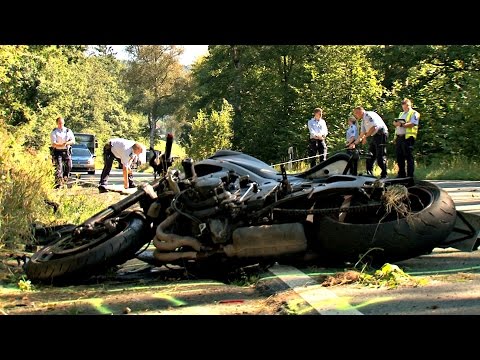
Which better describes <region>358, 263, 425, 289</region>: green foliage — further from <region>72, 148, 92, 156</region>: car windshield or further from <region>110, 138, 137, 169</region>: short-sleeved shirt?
<region>72, 148, 92, 156</region>: car windshield

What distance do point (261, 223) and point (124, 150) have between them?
26.9 feet

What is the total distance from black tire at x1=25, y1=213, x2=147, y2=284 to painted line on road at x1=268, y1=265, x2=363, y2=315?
1371 millimetres

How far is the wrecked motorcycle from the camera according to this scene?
219 inches

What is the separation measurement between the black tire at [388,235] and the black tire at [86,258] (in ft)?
5.84

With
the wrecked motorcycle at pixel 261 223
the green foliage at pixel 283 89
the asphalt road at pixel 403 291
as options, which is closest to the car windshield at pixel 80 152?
the green foliage at pixel 283 89

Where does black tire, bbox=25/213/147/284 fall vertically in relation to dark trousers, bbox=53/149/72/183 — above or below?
below

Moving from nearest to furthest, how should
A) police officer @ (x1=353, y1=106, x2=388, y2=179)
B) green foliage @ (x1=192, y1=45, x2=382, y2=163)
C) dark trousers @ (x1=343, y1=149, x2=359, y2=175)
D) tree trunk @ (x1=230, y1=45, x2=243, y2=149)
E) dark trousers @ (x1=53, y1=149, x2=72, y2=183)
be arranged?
dark trousers @ (x1=343, y1=149, x2=359, y2=175)
police officer @ (x1=353, y1=106, x2=388, y2=179)
dark trousers @ (x1=53, y1=149, x2=72, y2=183)
green foliage @ (x1=192, y1=45, x2=382, y2=163)
tree trunk @ (x1=230, y1=45, x2=243, y2=149)

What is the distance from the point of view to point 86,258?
6176mm

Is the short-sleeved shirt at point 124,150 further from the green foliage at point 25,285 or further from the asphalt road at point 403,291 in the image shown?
the asphalt road at point 403,291

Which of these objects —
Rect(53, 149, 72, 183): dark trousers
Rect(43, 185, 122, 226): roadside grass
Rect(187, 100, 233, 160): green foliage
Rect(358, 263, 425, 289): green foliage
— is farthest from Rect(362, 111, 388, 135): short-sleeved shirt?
Rect(187, 100, 233, 160): green foliage

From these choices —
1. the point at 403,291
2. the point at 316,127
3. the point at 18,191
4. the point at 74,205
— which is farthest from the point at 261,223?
the point at 316,127

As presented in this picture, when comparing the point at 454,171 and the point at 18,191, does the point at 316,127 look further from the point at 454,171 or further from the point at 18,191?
the point at 18,191

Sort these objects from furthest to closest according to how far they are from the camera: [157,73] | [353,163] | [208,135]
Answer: [157,73] → [208,135] → [353,163]
